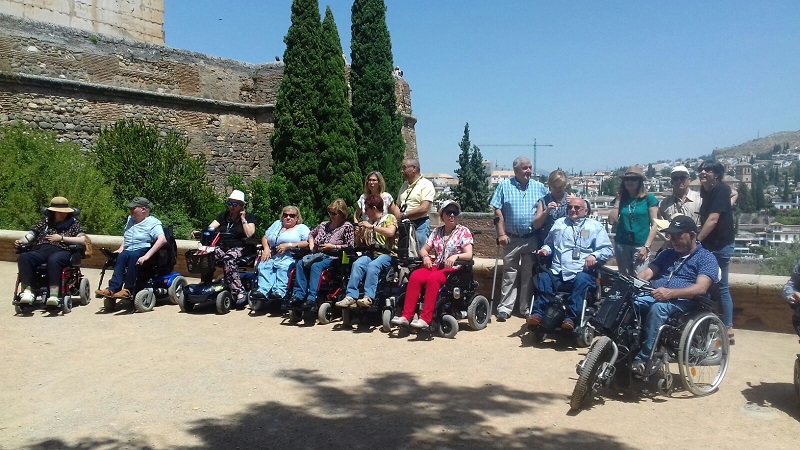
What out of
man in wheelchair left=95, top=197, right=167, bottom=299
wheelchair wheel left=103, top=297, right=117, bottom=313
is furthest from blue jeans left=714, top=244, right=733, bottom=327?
wheelchair wheel left=103, top=297, right=117, bottom=313

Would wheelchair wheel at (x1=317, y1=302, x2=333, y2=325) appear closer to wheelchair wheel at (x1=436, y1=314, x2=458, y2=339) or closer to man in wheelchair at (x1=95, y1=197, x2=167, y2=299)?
wheelchair wheel at (x1=436, y1=314, x2=458, y2=339)

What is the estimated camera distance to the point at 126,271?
7898 mm

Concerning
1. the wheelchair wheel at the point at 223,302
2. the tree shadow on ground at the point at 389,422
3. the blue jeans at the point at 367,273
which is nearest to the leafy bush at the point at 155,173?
the wheelchair wheel at the point at 223,302

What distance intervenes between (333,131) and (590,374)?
15.3 m

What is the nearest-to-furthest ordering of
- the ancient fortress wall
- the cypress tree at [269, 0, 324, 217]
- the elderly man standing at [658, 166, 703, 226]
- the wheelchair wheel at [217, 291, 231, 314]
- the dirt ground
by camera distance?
the dirt ground → the elderly man standing at [658, 166, 703, 226] → the wheelchair wheel at [217, 291, 231, 314] → the ancient fortress wall → the cypress tree at [269, 0, 324, 217]

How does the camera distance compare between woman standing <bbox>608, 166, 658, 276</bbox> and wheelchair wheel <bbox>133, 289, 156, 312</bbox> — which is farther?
wheelchair wheel <bbox>133, 289, 156, 312</bbox>

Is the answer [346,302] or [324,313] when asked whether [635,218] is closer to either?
[346,302]

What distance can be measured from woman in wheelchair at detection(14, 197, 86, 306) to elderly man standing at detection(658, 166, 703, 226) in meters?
6.26

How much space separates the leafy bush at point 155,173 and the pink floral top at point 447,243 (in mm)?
10021

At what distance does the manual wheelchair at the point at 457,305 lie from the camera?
21.9 ft

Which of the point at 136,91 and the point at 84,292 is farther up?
the point at 136,91

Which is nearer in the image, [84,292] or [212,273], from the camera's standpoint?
[212,273]

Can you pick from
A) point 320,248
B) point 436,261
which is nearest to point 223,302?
point 320,248

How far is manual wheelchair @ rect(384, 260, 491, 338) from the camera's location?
6.67 meters
